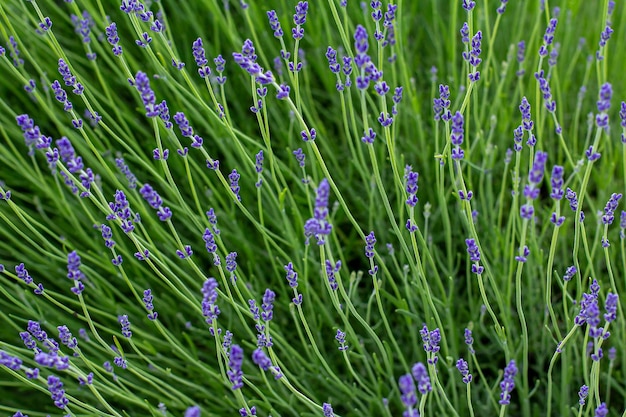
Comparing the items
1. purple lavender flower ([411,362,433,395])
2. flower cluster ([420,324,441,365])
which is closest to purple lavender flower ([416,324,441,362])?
flower cluster ([420,324,441,365])

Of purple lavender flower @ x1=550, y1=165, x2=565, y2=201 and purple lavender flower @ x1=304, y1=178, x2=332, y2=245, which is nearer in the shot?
purple lavender flower @ x1=304, y1=178, x2=332, y2=245

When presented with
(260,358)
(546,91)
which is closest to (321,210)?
(260,358)

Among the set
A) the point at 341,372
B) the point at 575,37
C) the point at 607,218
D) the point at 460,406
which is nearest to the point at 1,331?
the point at 341,372

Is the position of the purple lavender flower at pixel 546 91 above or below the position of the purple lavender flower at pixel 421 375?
above

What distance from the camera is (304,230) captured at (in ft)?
5.94

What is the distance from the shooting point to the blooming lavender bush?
180cm

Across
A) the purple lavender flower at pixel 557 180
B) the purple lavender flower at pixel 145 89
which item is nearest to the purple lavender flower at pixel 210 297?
the purple lavender flower at pixel 145 89

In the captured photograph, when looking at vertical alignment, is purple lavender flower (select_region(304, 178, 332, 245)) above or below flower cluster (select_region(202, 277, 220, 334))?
above

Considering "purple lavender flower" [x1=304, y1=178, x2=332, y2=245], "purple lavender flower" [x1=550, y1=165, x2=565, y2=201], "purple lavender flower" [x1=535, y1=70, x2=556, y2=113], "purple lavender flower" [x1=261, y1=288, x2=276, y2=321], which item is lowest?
"purple lavender flower" [x1=261, y1=288, x2=276, y2=321]

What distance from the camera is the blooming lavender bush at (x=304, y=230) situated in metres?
1.80

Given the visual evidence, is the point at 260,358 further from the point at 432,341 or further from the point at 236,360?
the point at 432,341

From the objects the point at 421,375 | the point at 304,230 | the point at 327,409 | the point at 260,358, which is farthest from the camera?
the point at 304,230

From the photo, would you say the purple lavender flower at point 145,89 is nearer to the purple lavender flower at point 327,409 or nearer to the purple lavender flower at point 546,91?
the purple lavender flower at point 327,409

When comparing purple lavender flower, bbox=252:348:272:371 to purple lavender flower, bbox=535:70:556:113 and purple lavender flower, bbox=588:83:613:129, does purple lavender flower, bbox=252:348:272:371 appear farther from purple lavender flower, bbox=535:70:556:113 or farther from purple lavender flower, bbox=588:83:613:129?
purple lavender flower, bbox=535:70:556:113
